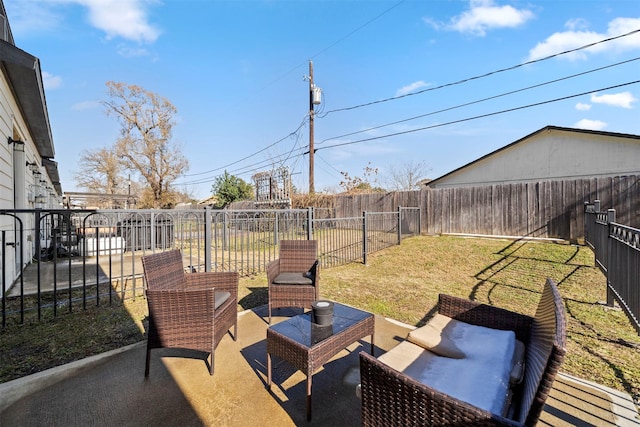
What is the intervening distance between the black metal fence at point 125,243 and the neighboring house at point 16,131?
0.07 meters

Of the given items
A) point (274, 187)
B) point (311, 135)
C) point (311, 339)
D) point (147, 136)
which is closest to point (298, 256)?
point (311, 339)

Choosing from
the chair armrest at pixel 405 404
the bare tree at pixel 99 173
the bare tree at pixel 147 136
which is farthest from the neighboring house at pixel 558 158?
the bare tree at pixel 99 173

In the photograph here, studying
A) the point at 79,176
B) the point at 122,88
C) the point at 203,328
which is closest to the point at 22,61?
the point at 203,328

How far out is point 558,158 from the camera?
12.1 m

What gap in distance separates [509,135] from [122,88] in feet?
78.9

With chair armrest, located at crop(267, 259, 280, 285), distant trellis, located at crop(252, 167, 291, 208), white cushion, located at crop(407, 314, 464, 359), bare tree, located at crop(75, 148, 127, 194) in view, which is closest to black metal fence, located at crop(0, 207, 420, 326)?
chair armrest, located at crop(267, 259, 280, 285)

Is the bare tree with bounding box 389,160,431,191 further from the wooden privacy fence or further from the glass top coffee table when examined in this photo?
the glass top coffee table

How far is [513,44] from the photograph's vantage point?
319 inches

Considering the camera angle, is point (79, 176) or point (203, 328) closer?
point (203, 328)

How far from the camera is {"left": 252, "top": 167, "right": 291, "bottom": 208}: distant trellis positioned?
16.0 meters

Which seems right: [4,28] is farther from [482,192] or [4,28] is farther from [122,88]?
[122,88]

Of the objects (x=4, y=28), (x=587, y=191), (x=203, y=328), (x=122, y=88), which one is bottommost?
(x=203, y=328)

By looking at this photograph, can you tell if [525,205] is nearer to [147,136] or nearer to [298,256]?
[298,256]

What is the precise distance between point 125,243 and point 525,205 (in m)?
11.2
